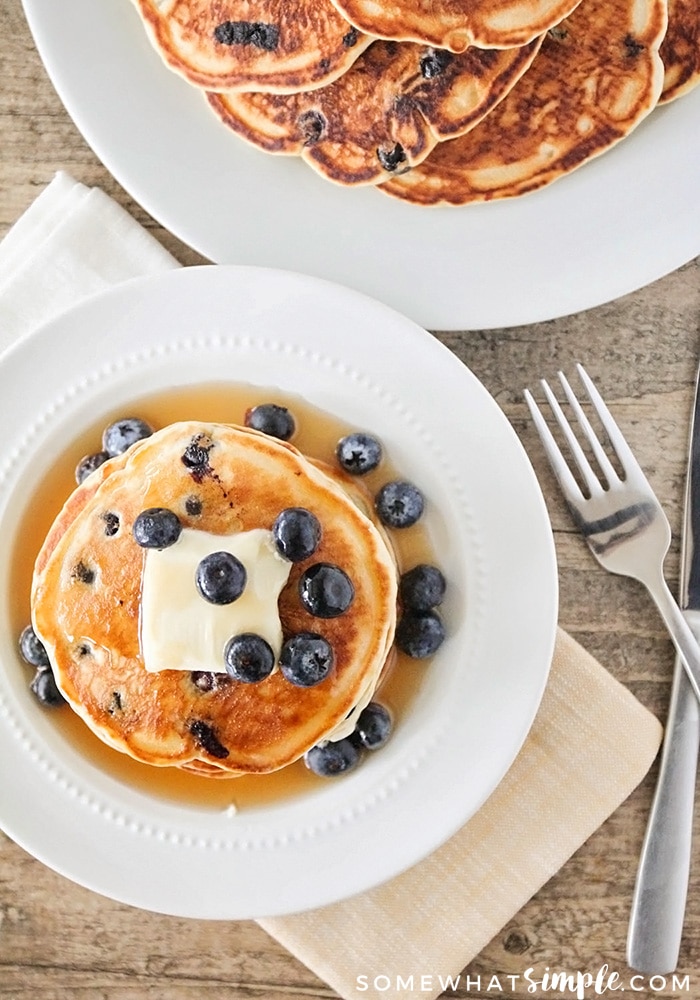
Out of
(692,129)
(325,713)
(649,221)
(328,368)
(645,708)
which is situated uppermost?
(692,129)

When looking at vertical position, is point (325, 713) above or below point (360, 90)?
below

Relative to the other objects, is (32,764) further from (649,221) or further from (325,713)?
(649,221)

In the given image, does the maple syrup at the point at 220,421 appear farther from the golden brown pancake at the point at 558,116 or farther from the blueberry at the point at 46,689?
the golden brown pancake at the point at 558,116

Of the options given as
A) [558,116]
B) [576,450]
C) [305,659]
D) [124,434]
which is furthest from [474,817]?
[558,116]

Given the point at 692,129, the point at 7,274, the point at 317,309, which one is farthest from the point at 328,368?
the point at 692,129

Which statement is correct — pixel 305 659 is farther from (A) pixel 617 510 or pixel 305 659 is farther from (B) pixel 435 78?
(B) pixel 435 78

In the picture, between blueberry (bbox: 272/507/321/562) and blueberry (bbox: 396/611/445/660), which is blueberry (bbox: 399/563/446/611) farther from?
blueberry (bbox: 272/507/321/562)
